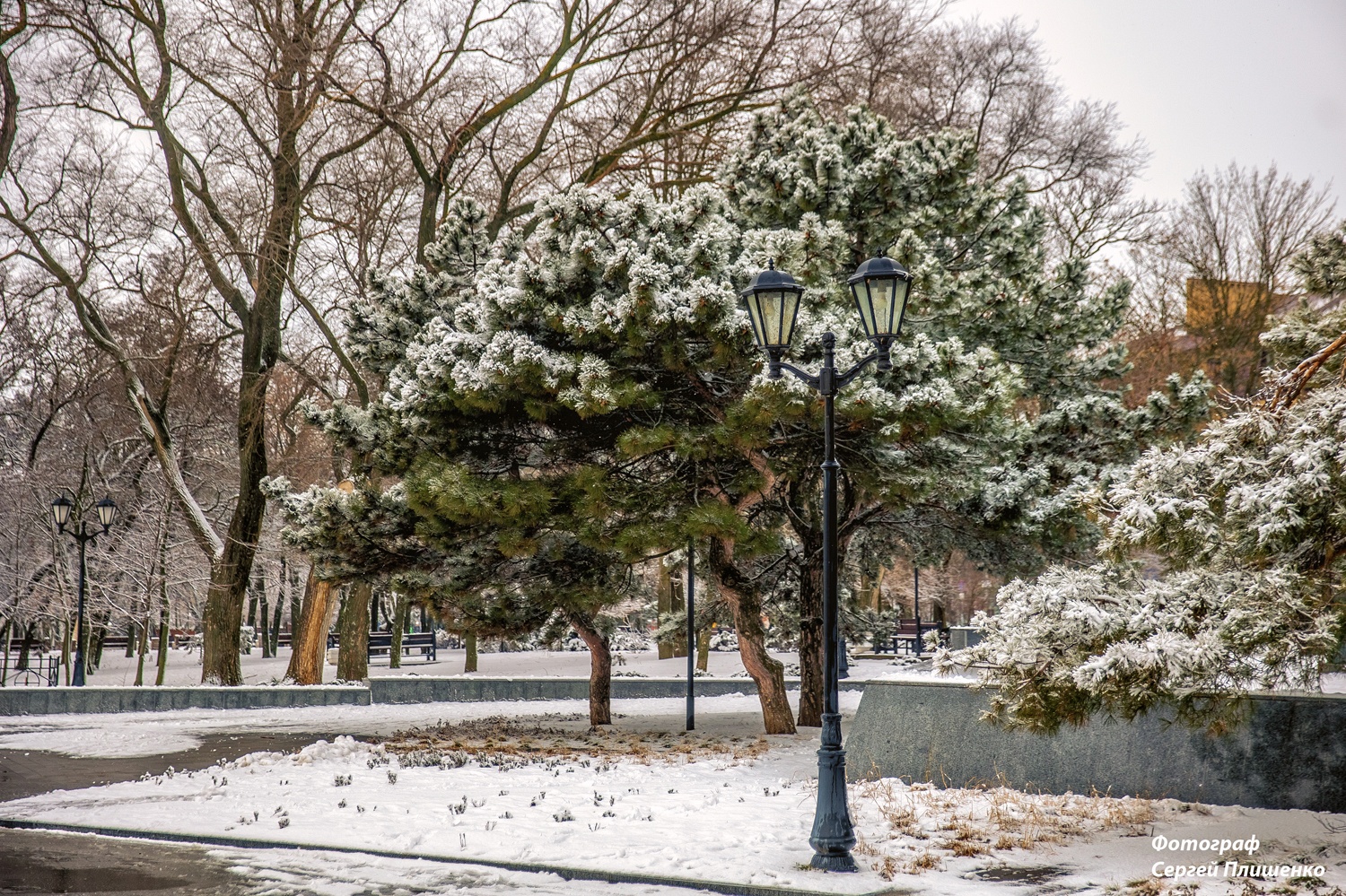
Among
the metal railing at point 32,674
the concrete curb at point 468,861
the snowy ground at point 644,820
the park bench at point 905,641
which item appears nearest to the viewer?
the concrete curb at point 468,861

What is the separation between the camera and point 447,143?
18766 mm

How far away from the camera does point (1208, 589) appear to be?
687cm

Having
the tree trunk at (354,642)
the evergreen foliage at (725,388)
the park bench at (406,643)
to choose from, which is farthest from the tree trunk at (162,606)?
the evergreen foliage at (725,388)

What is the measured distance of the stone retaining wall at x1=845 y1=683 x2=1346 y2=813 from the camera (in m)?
8.38

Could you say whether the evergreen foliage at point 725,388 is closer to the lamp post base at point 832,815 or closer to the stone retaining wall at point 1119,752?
the stone retaining wall at point 1119,752

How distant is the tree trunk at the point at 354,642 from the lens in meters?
23.6

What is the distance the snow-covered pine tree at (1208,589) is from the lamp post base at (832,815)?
3.30 feet

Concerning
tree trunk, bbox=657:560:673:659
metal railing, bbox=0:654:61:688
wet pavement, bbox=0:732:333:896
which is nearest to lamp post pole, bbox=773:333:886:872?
wet pavement, bbox=0:732:333:896

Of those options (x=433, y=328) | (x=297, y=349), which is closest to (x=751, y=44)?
(x=433, y=328)

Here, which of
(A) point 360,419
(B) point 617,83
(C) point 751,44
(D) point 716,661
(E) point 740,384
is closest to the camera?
(E) point 740,384

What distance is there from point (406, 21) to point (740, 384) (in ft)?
35.1

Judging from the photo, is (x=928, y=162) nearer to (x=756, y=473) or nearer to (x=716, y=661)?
(x=756, y=473)

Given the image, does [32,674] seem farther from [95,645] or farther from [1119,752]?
[1119,752]

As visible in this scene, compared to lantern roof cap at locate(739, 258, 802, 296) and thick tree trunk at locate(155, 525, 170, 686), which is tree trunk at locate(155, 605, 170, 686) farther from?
lantern roof cap at locate(739, 258, 802, 296)
